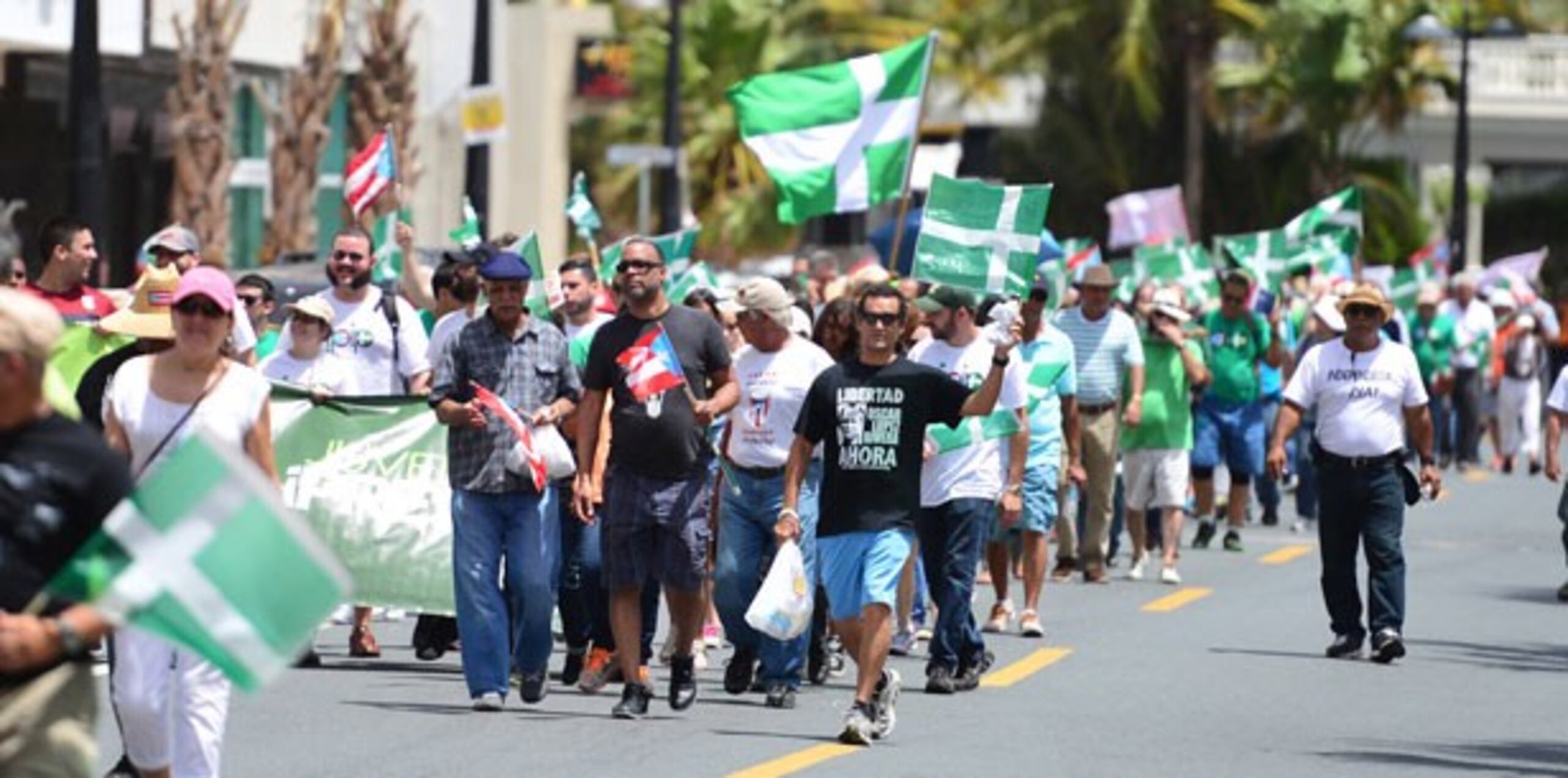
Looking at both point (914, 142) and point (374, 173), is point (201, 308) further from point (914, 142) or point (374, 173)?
point (374, 173)

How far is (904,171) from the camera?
20750mm

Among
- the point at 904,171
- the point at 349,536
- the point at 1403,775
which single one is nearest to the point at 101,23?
the point at 904,171

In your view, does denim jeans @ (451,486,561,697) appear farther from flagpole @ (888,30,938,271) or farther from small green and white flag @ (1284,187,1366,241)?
small green and white flag @ (1284,187,1366,241)

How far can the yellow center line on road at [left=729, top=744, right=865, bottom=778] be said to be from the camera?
40.1 feet

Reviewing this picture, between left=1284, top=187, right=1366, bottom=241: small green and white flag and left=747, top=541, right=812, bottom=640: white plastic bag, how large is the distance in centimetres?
1922

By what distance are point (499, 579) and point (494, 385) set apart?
0.75 m

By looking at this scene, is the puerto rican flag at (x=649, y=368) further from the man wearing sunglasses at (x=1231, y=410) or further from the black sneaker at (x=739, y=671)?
the man wearing sunglasses at (x=1231, y=410)

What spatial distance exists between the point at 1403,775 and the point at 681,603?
3041 millimetres

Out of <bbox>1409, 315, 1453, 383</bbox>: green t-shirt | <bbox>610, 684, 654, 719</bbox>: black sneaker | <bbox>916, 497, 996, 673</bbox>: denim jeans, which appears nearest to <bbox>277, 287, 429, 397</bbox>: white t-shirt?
<bbox>916, 497, 996, 673</bbox>: denim jeans

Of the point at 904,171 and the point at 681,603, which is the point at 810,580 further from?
the point at 904,171

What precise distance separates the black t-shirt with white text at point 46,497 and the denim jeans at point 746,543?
7.22 meters

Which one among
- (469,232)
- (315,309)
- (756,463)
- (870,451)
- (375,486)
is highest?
(469,232)

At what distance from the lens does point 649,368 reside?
1409 cm

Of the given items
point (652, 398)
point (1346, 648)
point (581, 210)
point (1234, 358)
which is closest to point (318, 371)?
point (652, 398)
